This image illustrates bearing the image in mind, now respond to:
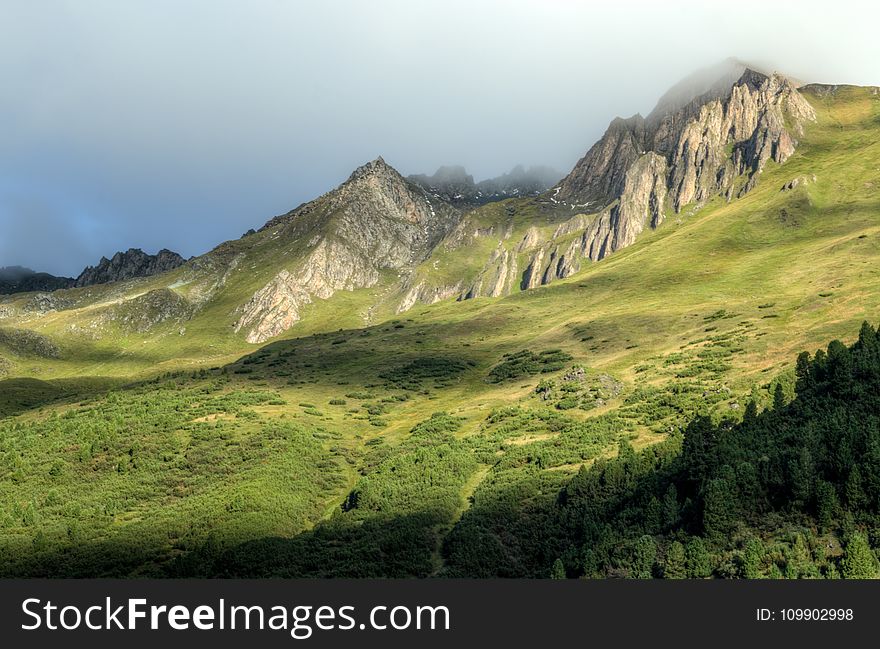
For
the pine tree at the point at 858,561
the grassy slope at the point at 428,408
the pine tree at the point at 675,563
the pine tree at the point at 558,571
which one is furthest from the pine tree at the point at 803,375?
the pine tree at the point at 558,571

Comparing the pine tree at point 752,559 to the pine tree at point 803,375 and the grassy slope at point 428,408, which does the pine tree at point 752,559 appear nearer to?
the grassy slope at point 428,408

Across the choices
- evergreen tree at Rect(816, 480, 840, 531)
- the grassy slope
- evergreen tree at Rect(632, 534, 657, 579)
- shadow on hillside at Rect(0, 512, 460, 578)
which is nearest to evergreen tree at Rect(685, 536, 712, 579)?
evergreen tree at Rect(632, 534, 657, 579)

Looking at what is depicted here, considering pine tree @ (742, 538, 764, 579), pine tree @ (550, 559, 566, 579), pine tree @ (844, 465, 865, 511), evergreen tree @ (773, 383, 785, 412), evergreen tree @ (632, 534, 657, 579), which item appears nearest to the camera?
pine tree @ (742, 538, 764, 579)

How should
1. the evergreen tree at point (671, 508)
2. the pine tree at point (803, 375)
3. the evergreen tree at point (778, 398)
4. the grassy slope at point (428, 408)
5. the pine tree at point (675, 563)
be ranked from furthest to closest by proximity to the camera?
the grassy slope at point (428, 408) < the pine tree at point (803, 375) < the evergreen tree at point (778, 398) < the evergreen tree at point (671, 508) < the pine tree at point (675, 563)

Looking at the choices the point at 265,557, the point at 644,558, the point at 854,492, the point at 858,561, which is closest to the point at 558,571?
the point at 644,558

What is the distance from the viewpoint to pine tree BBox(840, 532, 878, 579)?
1374 inches

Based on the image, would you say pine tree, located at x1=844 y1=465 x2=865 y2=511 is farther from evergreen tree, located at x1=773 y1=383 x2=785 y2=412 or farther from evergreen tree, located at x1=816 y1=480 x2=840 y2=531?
evergreen tree, located at x1=773 y1=383 x2=785 y2=412

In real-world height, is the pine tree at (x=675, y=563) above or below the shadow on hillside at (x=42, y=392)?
below

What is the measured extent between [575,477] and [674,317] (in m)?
86.3

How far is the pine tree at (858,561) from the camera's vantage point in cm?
3491

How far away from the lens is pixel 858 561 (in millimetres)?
35188

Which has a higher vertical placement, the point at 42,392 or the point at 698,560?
the point at 42,392

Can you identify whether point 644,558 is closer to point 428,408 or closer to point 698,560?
point 698,560

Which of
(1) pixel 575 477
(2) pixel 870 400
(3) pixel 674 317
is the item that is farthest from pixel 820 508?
(3) pixel 674 317
